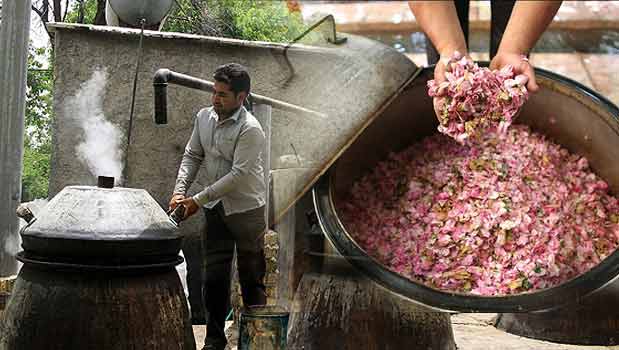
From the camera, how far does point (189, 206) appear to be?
67.1 inches

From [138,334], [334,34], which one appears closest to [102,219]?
[138,334]

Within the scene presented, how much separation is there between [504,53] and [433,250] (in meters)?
0.47

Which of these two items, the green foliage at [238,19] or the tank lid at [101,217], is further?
the green foliage at [238,19]

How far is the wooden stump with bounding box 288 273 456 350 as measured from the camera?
1.33 metres

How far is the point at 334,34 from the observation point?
135cm

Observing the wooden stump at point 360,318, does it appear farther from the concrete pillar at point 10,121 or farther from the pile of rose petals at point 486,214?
the concrete pillar at point 10,121

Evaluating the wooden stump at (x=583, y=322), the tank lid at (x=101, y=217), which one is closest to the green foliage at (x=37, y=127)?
the tank lid at (x=101, y=217)

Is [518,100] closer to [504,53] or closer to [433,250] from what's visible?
[504,53]

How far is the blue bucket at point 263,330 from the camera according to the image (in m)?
1.54

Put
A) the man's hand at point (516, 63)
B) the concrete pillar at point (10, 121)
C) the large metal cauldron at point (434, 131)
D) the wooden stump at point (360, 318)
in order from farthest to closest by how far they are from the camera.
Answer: the concrete pillar at point (10, 121), the wooden stump at point (360, 318), the large metal cauldron at point (434, 131), the man's hand at point (516, 63)

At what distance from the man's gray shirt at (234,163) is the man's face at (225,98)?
0.01m

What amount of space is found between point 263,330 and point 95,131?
23.4 inches

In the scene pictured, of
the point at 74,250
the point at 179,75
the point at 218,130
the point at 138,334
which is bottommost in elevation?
the point at 138,334

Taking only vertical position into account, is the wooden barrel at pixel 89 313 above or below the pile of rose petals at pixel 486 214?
below
